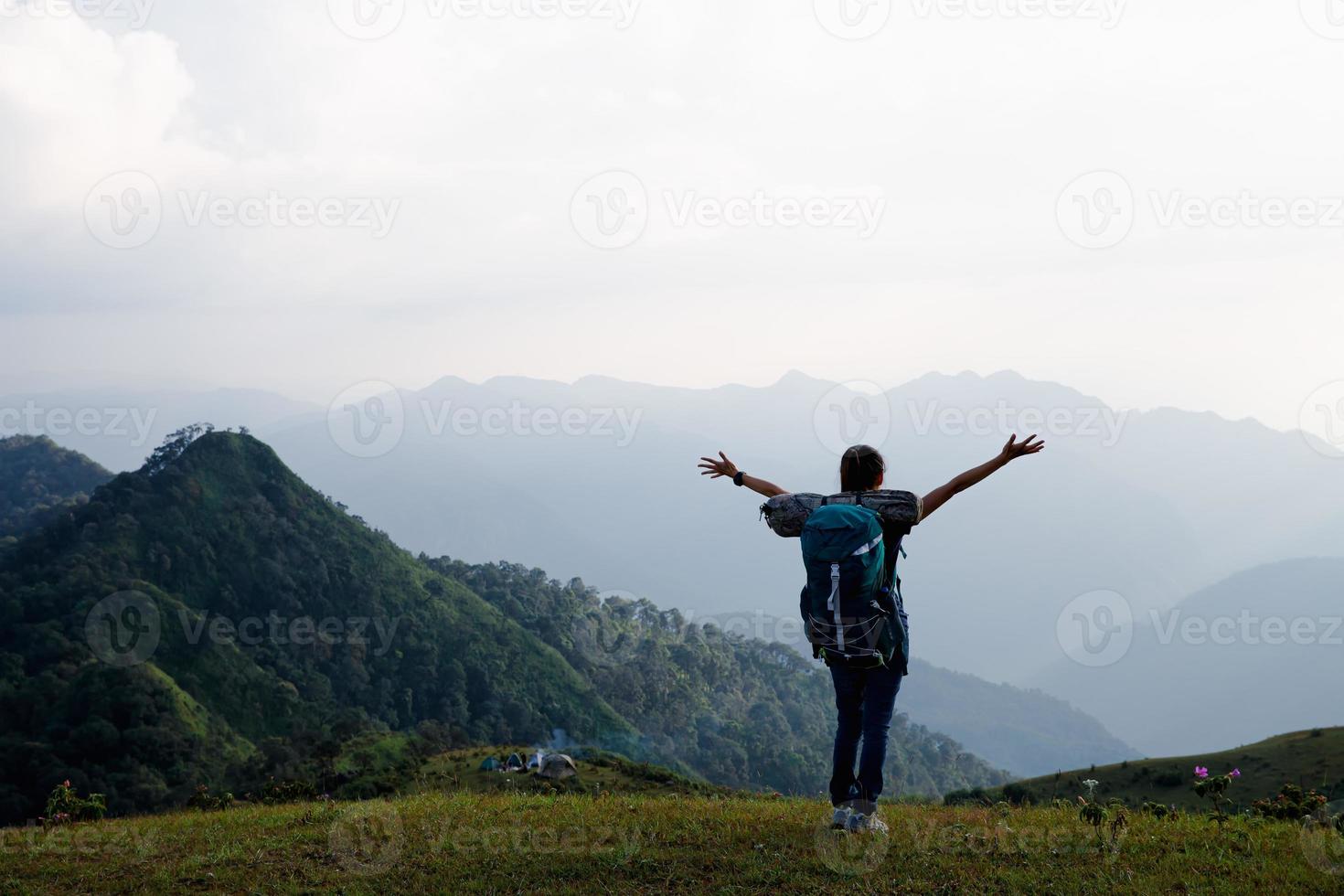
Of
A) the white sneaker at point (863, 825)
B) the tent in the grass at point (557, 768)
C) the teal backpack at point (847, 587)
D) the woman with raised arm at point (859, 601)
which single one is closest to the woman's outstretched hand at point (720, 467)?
the woman with raised arm at point (859, 601)

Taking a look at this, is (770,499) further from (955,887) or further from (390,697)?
(390,697)

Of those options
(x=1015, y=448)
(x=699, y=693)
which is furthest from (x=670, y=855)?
(x=699, y=693)

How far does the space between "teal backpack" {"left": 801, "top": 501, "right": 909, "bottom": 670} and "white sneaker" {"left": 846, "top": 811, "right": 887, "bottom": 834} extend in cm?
125

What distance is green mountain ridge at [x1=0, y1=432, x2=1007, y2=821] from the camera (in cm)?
5044

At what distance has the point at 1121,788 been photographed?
2108cm

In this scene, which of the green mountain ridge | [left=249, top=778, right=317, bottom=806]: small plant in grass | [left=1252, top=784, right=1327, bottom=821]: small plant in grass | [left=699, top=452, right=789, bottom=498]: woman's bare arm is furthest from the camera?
the green mountain ridge

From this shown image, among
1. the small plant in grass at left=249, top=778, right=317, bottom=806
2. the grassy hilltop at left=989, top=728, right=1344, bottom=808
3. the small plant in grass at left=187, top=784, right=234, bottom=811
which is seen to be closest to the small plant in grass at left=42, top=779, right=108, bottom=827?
the small plant in grass at left=187, top=784, right=234, bottom=811

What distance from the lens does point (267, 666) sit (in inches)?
2682

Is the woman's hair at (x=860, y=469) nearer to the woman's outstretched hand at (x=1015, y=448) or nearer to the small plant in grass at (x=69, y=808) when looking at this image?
the woman's outstretched hand at (x=1015, y=448)

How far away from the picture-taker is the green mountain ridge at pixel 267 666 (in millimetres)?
50438

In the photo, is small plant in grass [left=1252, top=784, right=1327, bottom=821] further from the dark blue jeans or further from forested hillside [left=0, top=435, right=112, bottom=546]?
forested hillside [left=0, top=435, right=112, bottom=546]

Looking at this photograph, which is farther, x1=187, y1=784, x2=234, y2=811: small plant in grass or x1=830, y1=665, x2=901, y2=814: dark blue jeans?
x1=187, y1=784, x2=234, y2=811: small plant in grass

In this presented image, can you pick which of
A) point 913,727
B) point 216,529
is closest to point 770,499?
point 216,529

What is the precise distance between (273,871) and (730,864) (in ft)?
10.7
